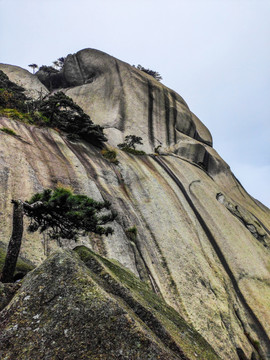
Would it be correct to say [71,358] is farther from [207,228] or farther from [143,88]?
[143,88]

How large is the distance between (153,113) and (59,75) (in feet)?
62.9

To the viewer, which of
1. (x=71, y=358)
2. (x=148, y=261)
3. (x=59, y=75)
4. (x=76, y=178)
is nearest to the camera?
(x=71, y=358)

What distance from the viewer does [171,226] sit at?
60.7 ft

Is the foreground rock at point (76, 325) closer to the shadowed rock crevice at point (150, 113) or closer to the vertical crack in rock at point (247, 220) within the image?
the vertical crack in rock at point (247, 220)

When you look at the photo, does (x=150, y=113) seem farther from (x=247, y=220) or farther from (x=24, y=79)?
(x=24, y=79)

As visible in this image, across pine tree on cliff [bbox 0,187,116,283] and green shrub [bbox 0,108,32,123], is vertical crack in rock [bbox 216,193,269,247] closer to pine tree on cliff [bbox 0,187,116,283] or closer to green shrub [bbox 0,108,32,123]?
green shrub [bbox 0,108,32,123]

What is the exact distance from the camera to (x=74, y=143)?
22.2 m

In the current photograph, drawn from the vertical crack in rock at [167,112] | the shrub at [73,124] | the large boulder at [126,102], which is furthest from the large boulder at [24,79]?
the shrub at [73,124]

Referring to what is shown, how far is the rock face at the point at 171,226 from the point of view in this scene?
536 inches

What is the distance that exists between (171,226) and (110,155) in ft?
27.7

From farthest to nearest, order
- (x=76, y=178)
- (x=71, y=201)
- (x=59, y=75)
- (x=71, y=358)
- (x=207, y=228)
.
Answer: (x=59, y=75) → (x=207, y=228) → (x=76, y=178) → (x=71, y=201) → (x=71, y=358)

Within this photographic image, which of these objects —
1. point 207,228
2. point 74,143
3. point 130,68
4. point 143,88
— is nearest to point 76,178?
point 74,143

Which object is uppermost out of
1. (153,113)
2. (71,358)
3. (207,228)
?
(153,113)

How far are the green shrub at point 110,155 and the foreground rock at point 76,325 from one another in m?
18.6
